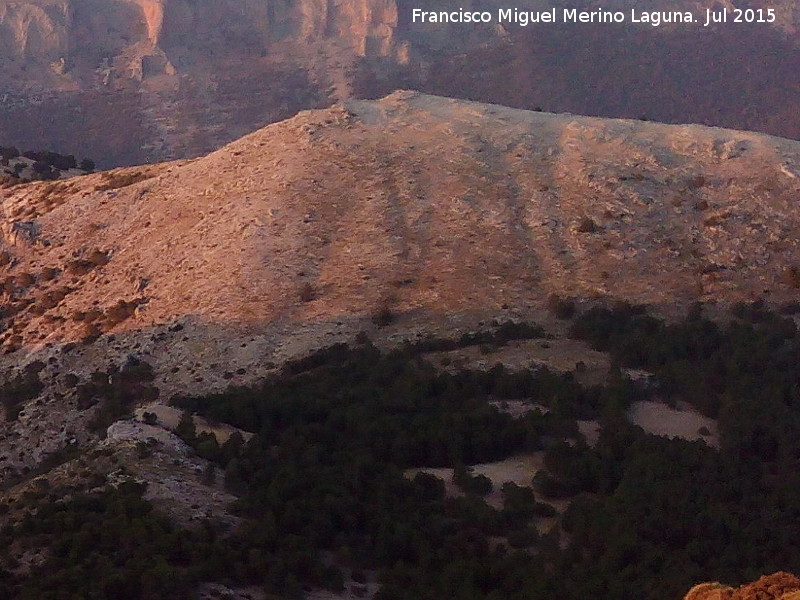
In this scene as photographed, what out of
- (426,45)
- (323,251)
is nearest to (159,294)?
(323,251)

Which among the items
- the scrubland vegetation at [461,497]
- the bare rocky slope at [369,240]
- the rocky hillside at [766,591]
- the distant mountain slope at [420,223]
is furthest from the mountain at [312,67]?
the rocky hillside at [766,591]

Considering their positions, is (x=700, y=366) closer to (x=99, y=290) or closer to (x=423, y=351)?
(x=423, y=351)

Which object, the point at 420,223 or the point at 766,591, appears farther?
the point at 420,223

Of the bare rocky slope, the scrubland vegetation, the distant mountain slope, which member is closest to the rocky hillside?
the scrubland vegetation

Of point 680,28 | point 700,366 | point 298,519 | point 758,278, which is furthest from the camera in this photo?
point 680,28

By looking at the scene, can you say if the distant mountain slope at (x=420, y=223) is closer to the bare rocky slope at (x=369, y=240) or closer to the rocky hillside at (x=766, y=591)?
the bare rocky slope at (x=369, y=240)

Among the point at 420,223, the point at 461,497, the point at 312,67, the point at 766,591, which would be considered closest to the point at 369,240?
the point at 420,223

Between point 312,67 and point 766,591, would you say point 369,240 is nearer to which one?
point 766,591
